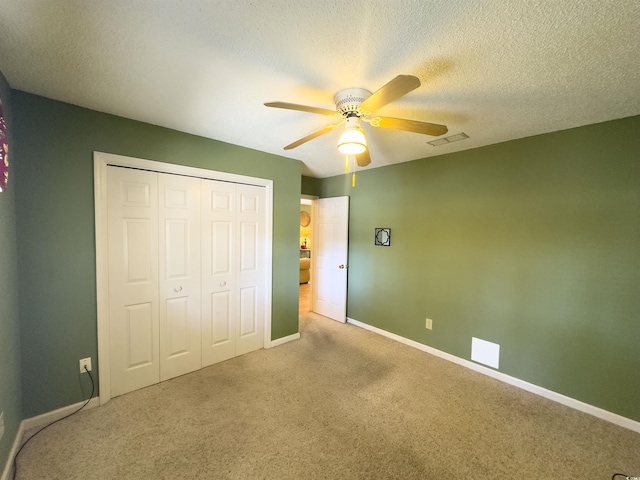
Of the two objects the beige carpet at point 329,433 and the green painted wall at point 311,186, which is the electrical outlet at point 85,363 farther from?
the green painted wall at point 311,186

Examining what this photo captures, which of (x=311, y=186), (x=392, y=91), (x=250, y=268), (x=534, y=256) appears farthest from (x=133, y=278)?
(x=534, y=256)

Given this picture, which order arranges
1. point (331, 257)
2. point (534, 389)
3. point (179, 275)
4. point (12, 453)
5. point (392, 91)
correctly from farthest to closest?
point (331, 257) < point (179, 275) < point (534, 389) < point (12, 453) < point (392, 91)

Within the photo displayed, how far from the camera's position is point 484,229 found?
2697 millimetres

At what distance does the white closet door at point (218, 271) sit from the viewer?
2643mm

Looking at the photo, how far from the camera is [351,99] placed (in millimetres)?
1617

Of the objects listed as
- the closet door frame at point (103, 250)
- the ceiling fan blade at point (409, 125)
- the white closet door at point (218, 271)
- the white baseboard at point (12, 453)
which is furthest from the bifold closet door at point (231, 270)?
the ceiling fan blade at point (409, 125)

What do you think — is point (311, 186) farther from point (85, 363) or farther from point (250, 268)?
point (85, 363)

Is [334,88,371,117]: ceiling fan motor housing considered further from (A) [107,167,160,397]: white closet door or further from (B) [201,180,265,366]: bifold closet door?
(A) [107,167,160,397]: white closet door

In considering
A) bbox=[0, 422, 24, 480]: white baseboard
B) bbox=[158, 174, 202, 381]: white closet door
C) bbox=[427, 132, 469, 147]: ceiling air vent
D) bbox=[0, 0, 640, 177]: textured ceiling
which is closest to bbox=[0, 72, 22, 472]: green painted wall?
bbox=[0, 422, 24, 480]: white baseboard

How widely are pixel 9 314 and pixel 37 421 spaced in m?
0.90

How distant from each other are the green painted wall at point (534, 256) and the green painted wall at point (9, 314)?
3.55m

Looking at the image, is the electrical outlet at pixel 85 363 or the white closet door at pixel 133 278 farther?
the white closet door at pixel 133 278

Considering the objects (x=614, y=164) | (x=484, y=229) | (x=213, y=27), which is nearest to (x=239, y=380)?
(x=213, y=27)

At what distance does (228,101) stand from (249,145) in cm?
96
